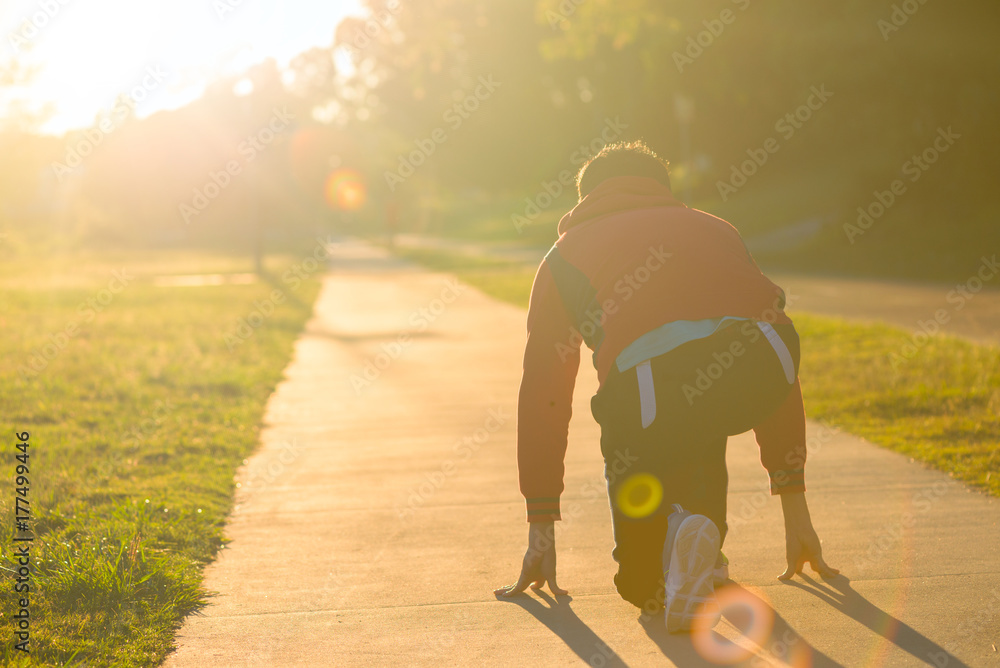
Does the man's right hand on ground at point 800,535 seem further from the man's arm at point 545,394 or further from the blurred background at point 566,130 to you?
the blurred background at point 566,130

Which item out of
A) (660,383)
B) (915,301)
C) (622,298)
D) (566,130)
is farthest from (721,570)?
(566,130)

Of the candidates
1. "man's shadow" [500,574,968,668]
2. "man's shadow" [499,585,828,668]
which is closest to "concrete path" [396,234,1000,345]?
"man's shadow" [500,574,968,668]

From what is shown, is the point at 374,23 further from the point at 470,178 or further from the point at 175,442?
the point at 175,442

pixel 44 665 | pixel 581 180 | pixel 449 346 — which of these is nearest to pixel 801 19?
pixel 449 346

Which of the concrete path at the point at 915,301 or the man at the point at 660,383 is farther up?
the man at the point at 660,383

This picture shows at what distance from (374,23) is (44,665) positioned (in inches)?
2198

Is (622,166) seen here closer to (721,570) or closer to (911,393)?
(721,570)

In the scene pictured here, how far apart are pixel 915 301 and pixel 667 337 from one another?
45.0ft

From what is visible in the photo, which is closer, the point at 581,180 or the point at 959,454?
the point at 581,180

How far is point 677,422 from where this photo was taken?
3.51m

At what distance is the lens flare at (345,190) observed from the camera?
79500mm

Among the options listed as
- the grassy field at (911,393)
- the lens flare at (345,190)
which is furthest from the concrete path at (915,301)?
the lens flare at (345,190)

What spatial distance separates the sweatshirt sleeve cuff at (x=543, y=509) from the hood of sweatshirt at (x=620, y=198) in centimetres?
99

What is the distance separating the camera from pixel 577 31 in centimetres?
1878
